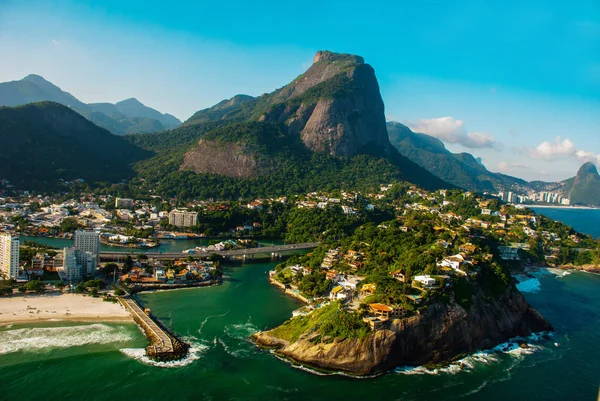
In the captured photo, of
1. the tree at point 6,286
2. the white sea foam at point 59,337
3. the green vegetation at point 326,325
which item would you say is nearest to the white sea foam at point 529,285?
the green vegetation at point 326,325

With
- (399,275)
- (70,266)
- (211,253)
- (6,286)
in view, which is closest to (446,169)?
(211,253)

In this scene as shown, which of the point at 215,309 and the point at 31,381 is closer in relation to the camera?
the point at 31,381

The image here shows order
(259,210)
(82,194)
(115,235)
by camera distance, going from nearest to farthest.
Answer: (115,235) < (259,210) < (82,194)

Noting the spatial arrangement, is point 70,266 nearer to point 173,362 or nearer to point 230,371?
point 173,362

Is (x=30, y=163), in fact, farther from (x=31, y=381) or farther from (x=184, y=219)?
(x=31, y=381)

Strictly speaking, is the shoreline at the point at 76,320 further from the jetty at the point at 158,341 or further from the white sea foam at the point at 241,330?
the white sea foam at the point at 241,330

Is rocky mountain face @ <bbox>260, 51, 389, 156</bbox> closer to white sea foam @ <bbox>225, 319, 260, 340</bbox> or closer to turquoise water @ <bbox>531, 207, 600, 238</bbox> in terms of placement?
turquoise water @ <bbox>531, 207, 600, 238</bbox>

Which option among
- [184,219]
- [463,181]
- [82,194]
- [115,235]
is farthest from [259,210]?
[463,181]
